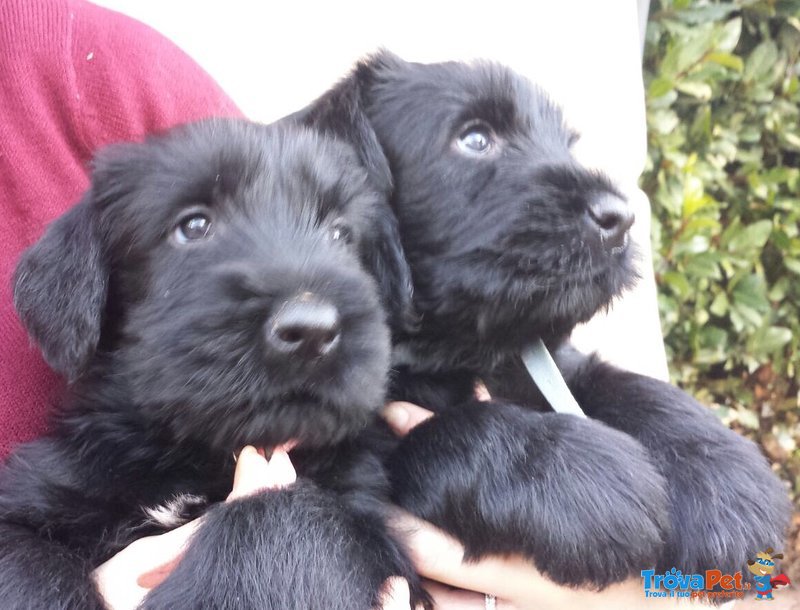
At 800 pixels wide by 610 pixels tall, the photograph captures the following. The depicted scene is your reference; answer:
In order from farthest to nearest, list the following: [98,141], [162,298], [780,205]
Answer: [780,205] → [98,141] → [162,298]

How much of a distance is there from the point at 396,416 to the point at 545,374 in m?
0.32

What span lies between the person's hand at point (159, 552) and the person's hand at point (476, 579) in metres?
0.26

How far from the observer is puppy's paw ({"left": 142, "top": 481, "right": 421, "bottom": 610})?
1024 mm

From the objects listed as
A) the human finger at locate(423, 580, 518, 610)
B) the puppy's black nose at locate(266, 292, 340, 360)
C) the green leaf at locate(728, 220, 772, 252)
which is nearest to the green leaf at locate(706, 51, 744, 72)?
the green leaf at locate(728, 220, 772, 252)

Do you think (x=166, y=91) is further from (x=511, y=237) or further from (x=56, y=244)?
(x=511, y=237)

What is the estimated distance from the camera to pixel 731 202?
3707mm

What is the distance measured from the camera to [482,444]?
1276 millimetres

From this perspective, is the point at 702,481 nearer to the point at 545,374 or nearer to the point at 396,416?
the point at 545,374

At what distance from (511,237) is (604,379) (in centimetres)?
48

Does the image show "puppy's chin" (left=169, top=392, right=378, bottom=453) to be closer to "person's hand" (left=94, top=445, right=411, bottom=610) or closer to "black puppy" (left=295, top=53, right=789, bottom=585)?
"person's hand" (left=94, top=445, right=411, bottom=610)

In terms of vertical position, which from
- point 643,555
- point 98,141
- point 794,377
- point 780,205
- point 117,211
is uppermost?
point 117,211

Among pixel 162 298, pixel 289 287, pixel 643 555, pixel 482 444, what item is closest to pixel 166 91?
pixel 162 298

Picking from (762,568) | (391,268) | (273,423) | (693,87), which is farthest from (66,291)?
(693,87)

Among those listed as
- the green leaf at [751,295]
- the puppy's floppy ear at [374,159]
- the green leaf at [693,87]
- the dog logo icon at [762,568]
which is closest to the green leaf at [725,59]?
the green leaf at [693,87]
